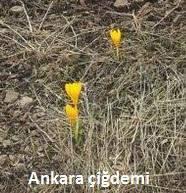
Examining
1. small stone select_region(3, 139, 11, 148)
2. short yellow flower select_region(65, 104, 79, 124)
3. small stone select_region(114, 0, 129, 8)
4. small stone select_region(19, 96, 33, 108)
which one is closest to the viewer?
short yellow flower select_region(65, 104, 79, 124)

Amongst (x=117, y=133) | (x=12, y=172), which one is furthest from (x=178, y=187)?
(x=12, y=172)

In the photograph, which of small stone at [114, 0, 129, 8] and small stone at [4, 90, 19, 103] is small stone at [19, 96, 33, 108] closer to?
small stone at [4, 90, 19, 103]

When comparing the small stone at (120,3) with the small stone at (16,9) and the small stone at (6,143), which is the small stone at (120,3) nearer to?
the small stone at (16,9)

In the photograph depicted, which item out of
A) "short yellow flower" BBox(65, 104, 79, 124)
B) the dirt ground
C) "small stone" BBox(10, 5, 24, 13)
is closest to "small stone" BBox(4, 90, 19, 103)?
the dirt ground

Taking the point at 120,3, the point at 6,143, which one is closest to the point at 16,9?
the point at 120,3

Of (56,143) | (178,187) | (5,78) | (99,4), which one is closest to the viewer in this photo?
(178,187)

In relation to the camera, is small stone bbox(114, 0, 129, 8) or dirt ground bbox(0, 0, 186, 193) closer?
dirt ground bbox(0, 0, 186, 193)

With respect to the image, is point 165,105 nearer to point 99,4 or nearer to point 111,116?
point 111,116
